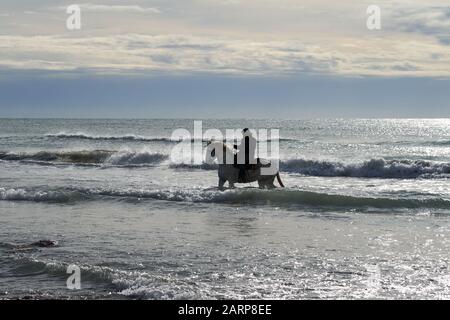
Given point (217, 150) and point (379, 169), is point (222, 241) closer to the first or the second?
point (217, 150)

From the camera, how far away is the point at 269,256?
11.1 metres

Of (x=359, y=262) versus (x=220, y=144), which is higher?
(x=220, y=144)

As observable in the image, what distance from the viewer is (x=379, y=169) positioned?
2947 centimetres

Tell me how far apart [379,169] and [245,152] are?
496 inches

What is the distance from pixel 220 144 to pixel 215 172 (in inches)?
401

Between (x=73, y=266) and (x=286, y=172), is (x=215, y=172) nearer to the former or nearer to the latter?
(x=286, y=172)

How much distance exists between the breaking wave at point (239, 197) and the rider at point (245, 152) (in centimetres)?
73

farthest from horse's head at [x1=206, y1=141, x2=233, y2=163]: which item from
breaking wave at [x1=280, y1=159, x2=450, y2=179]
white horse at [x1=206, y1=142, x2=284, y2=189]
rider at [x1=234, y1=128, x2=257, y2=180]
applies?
breaking wave at [x1=280, y1=159, x2=450, y2=179]

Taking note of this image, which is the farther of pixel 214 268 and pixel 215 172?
pixel 215 172

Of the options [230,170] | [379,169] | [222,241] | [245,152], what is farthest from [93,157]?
[222,241]

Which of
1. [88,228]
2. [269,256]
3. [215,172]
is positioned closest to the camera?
[269,256]

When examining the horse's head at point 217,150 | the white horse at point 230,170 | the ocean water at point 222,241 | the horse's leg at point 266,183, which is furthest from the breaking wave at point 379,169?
the horse's head at point 217,150

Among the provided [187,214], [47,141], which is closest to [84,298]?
[187,214]

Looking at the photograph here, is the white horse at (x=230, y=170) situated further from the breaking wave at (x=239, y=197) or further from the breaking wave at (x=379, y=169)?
the breaking wave at (x=379, y=169)
